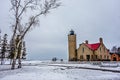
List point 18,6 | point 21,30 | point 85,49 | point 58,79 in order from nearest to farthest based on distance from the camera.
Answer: point 58,79 → point 18,6 → point 21,30 → point 85,49

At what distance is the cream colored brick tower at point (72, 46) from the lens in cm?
6583

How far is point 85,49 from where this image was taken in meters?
64.8

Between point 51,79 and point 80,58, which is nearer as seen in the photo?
point 51,79

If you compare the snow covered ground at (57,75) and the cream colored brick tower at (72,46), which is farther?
the cream colored brick tower at (72,46)

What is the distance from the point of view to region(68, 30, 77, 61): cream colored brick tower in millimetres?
65831

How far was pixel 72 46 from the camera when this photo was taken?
66.6m

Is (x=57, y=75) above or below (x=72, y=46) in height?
below

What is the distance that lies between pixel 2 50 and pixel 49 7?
40933 mm

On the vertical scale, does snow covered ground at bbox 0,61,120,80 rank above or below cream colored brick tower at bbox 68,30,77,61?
below

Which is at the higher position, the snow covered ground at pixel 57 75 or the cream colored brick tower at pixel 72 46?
the cream colored brick tower at pixel 72 46

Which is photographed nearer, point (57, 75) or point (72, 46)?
point (57, 75)

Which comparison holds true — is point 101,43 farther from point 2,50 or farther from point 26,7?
point 26,7

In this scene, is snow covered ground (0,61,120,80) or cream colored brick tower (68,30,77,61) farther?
cream colored brick tower (68,30,77,61)

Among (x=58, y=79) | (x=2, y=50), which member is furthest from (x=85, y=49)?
(x=58, y=79)
